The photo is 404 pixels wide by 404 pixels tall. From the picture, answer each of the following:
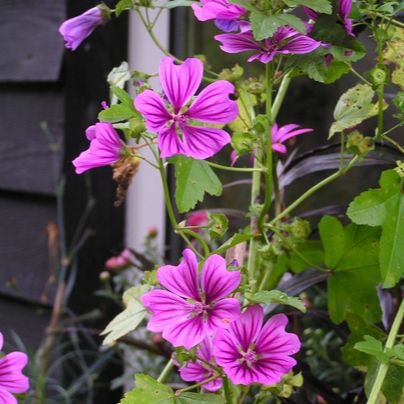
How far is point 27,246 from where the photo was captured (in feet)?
4.80

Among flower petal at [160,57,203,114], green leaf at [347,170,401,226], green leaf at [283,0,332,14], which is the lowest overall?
green leaf at [347,170,401,226]

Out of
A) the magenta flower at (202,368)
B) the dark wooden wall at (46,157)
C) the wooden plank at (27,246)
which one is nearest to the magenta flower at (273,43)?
the magenta flower at (202,368)

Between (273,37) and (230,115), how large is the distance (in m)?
0.06

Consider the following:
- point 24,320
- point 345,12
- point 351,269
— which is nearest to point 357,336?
point 351,269

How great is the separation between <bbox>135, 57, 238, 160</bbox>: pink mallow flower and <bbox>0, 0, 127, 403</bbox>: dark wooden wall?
88 cm

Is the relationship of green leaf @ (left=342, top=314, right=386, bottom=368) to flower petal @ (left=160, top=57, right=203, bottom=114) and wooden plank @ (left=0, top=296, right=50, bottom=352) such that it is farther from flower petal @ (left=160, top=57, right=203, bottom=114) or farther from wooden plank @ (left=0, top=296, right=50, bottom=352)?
wooden plank @ (left=0, top=296, right=50, bottom=352)

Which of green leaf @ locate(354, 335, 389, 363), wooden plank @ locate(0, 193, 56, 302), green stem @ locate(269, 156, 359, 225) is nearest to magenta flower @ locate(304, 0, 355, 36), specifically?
green stem @ locate(269, 156, 359, 225)

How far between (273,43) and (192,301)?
0.56ft

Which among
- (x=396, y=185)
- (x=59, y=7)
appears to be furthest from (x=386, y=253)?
(x=59, y=7)

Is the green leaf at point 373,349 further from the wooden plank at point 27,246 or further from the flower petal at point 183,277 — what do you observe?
the wooden plank at point 27,246

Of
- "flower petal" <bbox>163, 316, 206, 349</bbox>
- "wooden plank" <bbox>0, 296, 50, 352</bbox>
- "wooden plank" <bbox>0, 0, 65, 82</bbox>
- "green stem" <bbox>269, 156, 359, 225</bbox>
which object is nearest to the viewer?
"flower petal" <bbox>163, 316, 206, 349</bbox>

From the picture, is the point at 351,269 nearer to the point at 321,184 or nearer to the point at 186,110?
the point at 321,184

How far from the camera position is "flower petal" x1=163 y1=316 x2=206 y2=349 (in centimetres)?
42

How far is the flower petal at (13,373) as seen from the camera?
1.53 ft
